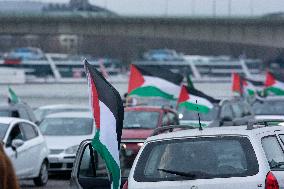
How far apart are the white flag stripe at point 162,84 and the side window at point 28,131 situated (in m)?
8.36

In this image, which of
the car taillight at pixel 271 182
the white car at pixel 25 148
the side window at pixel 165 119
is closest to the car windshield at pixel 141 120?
the side window at pixel 165 119

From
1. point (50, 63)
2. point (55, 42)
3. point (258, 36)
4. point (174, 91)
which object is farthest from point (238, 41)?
point (55, 42)

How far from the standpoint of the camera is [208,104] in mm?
27125

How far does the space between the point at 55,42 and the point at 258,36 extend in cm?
8198

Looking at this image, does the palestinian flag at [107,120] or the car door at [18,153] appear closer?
the palestinian flag at [107,120]

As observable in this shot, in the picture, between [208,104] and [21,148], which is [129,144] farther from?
[208,104]

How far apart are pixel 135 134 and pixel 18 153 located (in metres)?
3.28

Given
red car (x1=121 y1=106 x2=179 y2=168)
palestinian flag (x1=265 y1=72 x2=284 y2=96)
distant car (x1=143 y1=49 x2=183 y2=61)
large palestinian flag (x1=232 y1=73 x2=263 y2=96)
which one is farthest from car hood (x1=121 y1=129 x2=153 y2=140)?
distant car (x1=143 y1=49 x2=183 y2=61)

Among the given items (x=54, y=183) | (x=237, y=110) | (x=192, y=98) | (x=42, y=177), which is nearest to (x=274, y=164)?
(x=42, y=177)

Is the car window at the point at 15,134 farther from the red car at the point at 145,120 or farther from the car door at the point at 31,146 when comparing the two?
the red car at the point at 145,120

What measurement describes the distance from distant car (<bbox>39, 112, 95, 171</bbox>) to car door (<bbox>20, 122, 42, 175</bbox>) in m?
1.47

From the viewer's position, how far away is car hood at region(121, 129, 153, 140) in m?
21.1

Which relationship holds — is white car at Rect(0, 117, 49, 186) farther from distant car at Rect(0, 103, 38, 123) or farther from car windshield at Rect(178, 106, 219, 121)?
car windshield at Rect(178, 106, 219, 121)

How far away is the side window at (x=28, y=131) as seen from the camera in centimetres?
1994
